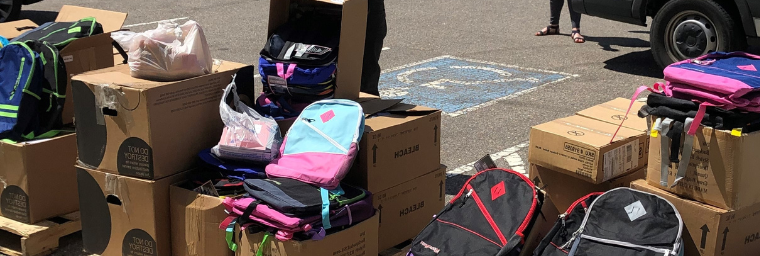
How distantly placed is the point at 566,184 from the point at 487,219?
0.68m

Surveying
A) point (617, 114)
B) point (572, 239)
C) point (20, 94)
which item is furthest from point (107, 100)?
point (617, 114)

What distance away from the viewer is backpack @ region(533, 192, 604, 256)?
129 inches

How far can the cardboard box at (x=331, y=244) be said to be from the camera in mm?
3328

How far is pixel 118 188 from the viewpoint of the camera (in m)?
3.86

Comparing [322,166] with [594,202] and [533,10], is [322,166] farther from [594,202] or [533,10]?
[533,10]

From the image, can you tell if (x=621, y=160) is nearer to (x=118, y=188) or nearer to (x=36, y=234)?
(x=118, y=188)

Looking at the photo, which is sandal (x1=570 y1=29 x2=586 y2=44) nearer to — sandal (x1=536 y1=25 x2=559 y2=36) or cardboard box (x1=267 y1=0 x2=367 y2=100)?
sandal (x1=536 y1=25 x2=559 y2=36)

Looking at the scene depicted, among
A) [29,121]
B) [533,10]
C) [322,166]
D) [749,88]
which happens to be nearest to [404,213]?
[322,166]

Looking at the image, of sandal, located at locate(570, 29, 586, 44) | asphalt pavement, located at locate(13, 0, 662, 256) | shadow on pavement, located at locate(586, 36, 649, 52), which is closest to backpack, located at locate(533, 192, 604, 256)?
asphalt pavement, located at locate(13, 0, 662, 256)

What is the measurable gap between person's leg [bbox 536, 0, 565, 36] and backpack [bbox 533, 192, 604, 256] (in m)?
6.22

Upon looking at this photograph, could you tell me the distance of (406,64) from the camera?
8156 mm

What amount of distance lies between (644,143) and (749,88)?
74 cm

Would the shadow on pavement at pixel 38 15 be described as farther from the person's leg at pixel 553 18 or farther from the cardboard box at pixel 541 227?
the cardboard box at pixel 541 227

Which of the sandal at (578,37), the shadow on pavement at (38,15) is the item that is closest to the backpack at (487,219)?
the sandal at (578,37)
